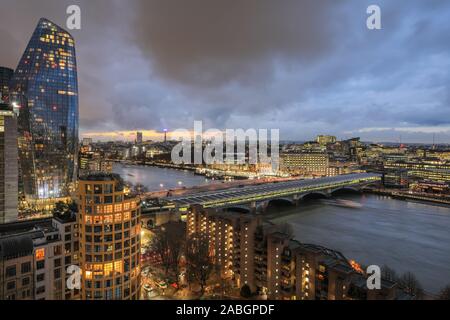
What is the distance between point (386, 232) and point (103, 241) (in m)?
11.5

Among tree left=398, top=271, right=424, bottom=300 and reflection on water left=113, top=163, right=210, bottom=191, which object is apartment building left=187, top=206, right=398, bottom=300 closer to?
tree left=398, top=271, right=424, bottom=300

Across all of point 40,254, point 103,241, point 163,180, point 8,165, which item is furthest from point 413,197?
point 8,165

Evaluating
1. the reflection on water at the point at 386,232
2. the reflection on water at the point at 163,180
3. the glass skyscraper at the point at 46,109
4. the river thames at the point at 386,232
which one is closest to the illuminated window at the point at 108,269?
the river thames at the point at 386,232

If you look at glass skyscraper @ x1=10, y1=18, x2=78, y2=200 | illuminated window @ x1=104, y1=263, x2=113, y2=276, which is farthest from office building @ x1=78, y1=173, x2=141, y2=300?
glass skyscraper @ x1=10, y1=18, x2=78, y2=200

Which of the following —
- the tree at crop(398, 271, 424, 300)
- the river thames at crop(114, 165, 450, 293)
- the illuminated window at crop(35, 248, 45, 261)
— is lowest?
the river thames at crop(114, 165, 450, 293)

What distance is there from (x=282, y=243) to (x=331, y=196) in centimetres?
1639

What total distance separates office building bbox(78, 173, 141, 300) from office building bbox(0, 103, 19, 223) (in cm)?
624

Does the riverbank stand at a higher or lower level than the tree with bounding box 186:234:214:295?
lower

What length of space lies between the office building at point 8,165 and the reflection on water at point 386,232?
1149cm

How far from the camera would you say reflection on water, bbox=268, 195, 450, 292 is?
8648mm

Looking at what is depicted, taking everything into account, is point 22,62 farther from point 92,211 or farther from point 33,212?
point 92,211

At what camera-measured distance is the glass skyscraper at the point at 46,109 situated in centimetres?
1644

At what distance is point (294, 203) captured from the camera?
A: 18.0 metres
